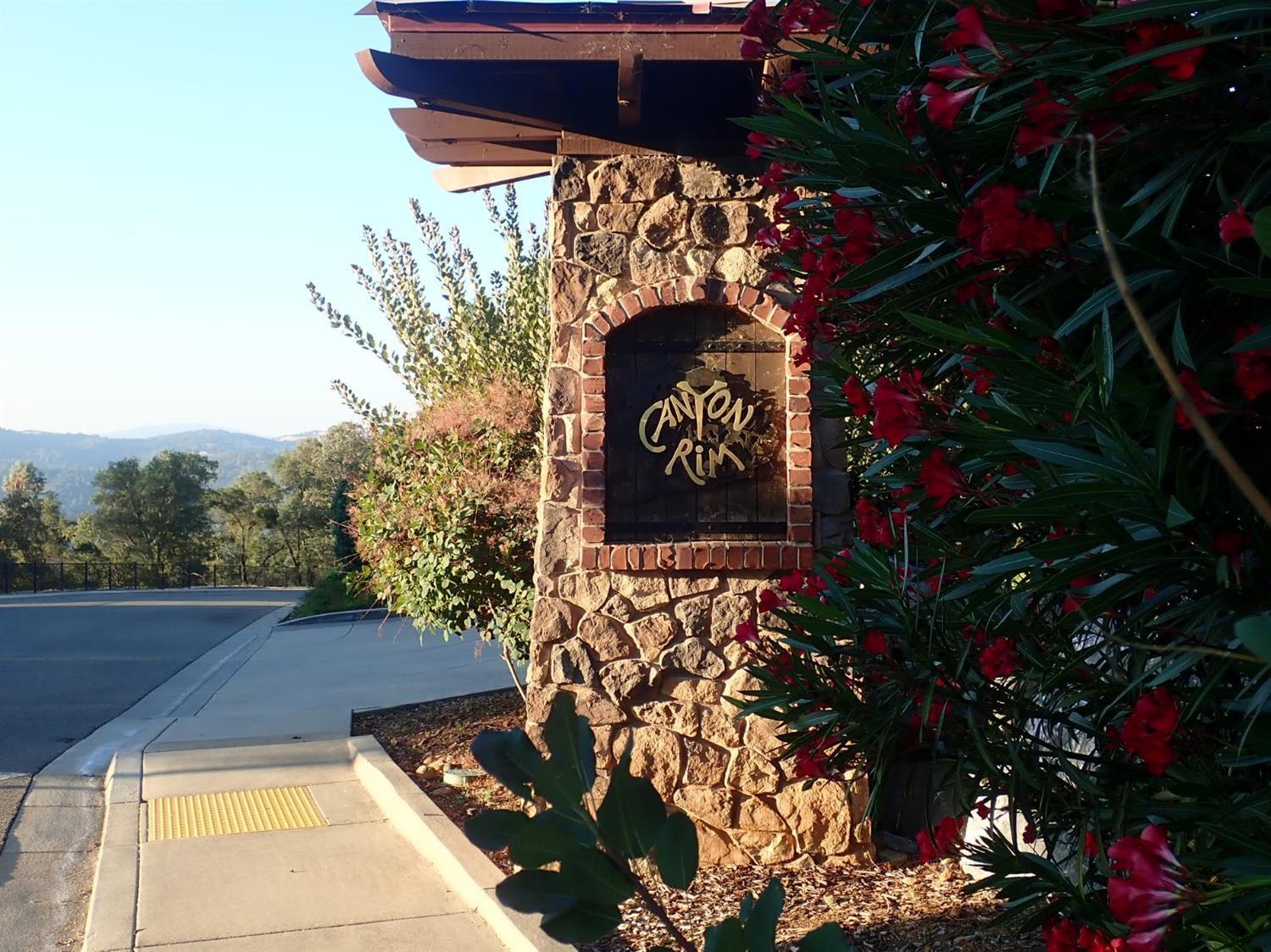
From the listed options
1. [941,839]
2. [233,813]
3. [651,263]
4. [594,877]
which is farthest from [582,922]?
[233,813]

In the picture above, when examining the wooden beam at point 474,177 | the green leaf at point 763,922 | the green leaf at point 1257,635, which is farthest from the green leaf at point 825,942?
the wooden beam at point 474,177

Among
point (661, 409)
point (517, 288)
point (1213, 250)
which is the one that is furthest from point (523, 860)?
point (517, 288)

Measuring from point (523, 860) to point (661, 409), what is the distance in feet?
14.2

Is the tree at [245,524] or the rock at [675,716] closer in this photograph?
the rock at [675,716]

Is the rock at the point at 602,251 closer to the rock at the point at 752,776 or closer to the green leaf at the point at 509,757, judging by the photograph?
the rock at the point at 752,776

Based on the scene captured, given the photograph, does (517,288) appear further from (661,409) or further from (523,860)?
(523,860)

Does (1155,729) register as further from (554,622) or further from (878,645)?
(554,622)

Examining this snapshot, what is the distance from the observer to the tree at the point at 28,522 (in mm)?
32188

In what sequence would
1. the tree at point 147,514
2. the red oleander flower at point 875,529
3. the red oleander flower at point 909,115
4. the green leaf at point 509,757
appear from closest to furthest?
the green leaf at point 509,757 → the red oleander flower at point 909,115 → the red oleander flower at point 875,529 → the tree at point 147,514

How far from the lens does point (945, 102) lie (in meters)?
1.55

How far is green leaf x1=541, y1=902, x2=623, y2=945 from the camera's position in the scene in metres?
0.78

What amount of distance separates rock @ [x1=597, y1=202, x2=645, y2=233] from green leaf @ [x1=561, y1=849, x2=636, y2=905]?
15.0 ft

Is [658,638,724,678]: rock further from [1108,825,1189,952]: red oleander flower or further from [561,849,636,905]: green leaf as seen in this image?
[561,849,636,905]: green leaf

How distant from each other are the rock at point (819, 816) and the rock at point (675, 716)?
19.5 inches
